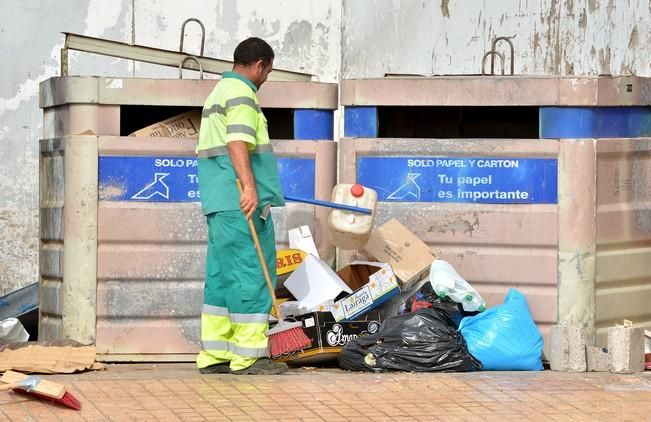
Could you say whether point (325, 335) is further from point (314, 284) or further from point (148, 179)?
point (148, 179)

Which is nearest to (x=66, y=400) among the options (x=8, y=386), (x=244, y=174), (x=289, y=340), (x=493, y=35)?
(x=8, y=386)

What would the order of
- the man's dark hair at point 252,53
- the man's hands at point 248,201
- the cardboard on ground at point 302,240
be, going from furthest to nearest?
the cardboard on ground at point 302,240 < the man's dark hair at point 252,53 < the man's hands at point 248,201

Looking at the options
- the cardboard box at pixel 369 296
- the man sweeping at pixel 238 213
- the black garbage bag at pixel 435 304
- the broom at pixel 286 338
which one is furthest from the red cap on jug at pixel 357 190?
the broom at pixel 286 338

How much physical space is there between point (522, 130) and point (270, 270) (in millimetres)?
2298

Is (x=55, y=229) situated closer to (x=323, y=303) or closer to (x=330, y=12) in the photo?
(x=323, y=303)

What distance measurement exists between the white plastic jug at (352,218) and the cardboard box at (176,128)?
85 cm

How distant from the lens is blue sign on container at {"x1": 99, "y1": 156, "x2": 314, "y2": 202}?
6.84 m

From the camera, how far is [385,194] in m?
7.00

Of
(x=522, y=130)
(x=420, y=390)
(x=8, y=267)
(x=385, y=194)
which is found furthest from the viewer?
(x=8, y=267)

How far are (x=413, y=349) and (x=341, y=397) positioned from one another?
0.78m

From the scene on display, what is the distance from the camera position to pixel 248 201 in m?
6.13

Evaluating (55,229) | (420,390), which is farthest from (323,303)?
(55,229)

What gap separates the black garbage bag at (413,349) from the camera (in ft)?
21.3

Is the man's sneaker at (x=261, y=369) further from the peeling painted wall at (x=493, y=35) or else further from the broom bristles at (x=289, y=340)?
the peeling painted wall at (x=493, y=35)
